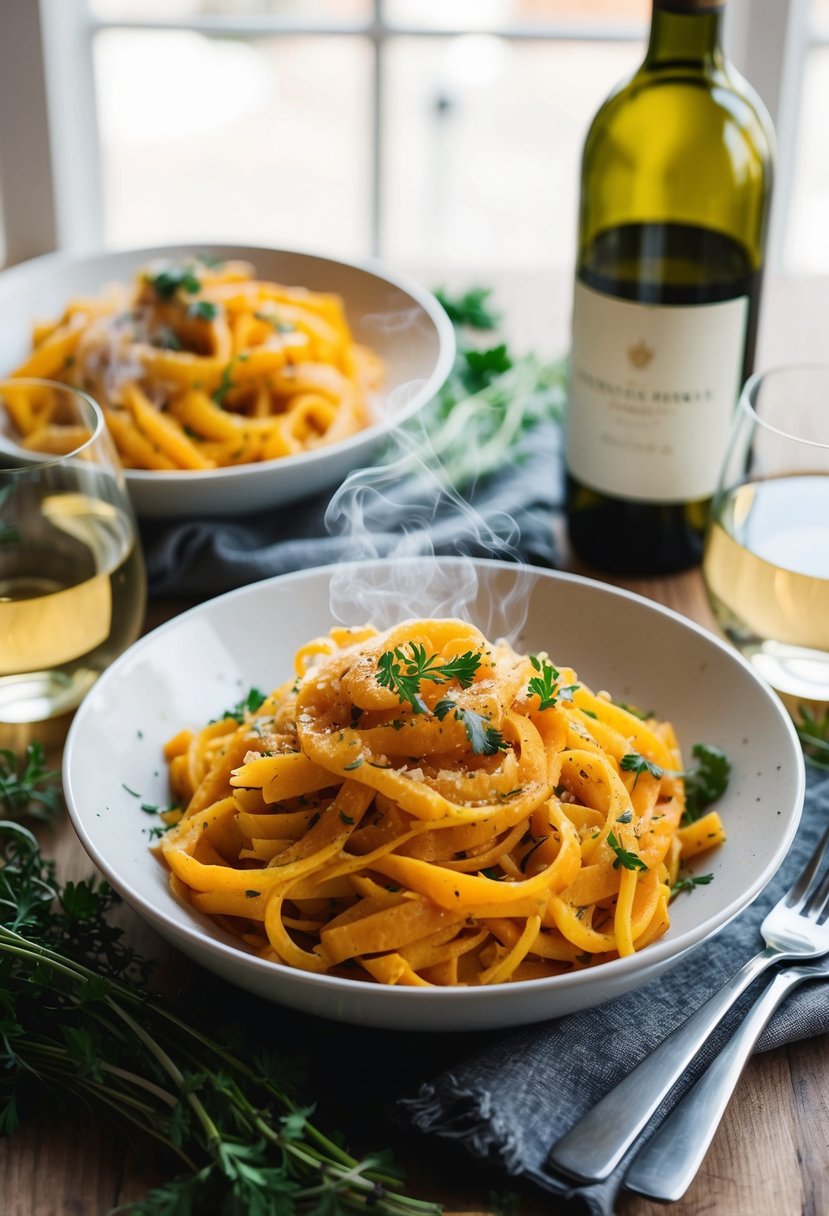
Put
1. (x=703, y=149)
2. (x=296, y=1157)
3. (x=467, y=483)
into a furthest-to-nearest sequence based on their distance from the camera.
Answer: (x=467, y=483)
(x=703, y=149)
(x=296, y=1157)

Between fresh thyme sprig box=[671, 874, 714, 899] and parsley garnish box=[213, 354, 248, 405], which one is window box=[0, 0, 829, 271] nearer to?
parsley garnish box=[213, 354, 248, 405]

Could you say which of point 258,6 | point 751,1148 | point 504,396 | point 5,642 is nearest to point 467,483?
point 504,396

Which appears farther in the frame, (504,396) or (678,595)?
(504,396)

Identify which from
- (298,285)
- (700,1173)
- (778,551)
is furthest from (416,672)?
(298,285)

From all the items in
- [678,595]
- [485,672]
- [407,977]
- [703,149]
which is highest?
[703,149]

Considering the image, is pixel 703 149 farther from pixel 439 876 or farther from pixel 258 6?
pixel 258 6

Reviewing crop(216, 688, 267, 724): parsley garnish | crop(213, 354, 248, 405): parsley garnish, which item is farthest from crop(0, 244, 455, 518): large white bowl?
crop(216, 688, 267, 724): parsley garnish

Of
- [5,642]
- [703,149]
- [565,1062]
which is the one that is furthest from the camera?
[703,149]

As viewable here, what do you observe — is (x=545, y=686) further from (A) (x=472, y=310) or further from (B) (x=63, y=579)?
(A) (x=472, y=310)
